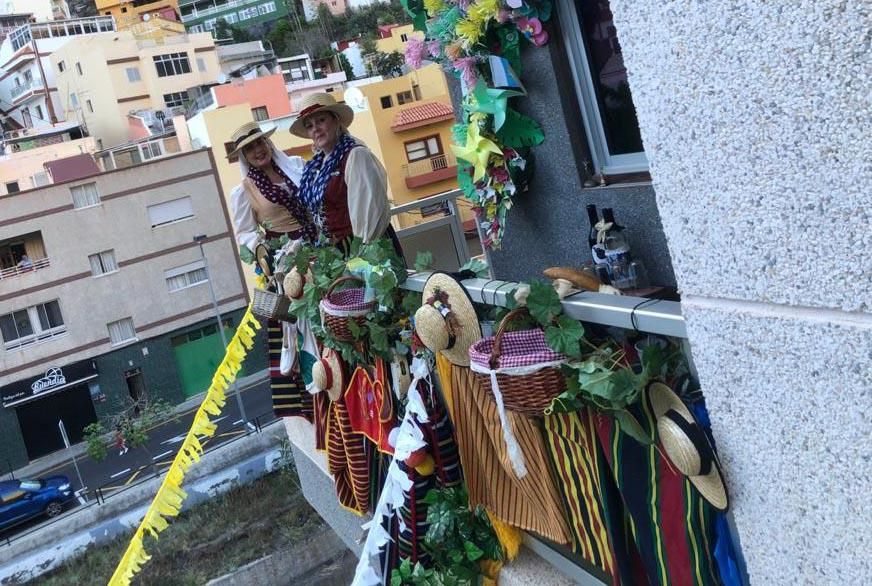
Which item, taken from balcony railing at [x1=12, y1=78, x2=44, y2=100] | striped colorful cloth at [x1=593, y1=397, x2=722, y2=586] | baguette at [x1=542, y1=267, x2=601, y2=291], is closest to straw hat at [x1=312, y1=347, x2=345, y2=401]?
baguette at [x1=542, y1=267, x2=601, y2=291]

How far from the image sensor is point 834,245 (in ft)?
4.30

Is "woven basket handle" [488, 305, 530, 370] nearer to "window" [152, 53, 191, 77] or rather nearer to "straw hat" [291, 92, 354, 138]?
"straw hat" [291, 92, 354, 138]

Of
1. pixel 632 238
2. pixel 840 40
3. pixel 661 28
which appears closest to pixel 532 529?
pixel 632 238

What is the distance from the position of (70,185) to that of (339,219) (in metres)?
28.3

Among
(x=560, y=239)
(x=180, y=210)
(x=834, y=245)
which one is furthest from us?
(x=180, y=210)

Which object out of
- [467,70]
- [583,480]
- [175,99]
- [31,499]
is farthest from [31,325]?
[583,480]

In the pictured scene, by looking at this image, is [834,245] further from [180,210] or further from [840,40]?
[180,210]

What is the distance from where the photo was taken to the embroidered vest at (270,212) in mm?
4863

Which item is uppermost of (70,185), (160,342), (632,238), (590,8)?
(70,185)

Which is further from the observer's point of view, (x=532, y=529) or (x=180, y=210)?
(x=180, y=210)

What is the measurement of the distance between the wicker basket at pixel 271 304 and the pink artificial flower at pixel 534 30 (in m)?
1.78

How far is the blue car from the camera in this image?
22.4m

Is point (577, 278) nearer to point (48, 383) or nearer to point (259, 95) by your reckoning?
point (48, 383)

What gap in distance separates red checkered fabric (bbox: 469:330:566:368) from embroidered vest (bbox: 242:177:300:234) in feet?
9.22
